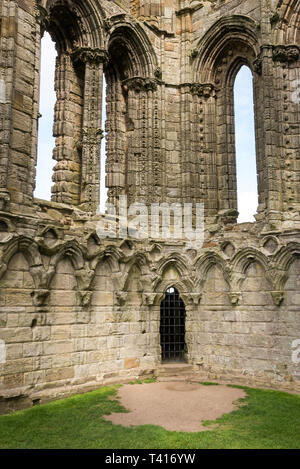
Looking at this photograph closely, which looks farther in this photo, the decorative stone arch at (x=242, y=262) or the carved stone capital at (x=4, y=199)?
the decorative stone arch at (x=242, y=262)

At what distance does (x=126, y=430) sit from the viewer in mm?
7102

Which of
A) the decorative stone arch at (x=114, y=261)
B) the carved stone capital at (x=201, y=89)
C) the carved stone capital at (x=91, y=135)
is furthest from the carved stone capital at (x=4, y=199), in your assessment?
the carved stone capital at (x=201, y=89)

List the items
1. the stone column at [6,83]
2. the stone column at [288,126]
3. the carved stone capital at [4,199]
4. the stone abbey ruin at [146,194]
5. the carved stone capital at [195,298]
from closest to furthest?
the carved stone capital at [4,199] < the stone column at [6,83] < the stone abbey ruin at [146,194] < the stone column at [288,126] < the carved stone capital at [195,298]

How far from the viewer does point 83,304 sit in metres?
10.1

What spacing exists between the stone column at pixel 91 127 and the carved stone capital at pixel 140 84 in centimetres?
138

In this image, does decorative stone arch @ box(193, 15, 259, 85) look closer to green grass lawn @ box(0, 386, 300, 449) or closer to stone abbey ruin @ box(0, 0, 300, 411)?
stone abbey ruin @ box(0, 0, 300, 411)

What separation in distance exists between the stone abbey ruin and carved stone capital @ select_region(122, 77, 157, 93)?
3 cm

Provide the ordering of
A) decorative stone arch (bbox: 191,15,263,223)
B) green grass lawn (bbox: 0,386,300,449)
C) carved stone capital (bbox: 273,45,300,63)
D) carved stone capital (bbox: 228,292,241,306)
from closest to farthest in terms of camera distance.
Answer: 1. green grass lawn (bbox: 0,386,300,449)
2. carved stone capital (bbox: 228,292,241,306)
3. carved stone capital (bbox: 273,45,300,63)
4. decorative stone arch (bbox: 191,15,263,223)

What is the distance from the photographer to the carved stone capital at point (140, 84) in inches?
515

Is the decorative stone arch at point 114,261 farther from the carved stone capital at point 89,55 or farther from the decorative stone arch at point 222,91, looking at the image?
the carved stone capital at point 89,55

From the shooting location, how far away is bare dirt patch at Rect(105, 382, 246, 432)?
765 cm

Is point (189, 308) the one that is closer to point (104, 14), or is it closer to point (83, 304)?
point (83, 304)

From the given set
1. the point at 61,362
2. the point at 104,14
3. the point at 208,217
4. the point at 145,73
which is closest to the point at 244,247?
the point at 208,217

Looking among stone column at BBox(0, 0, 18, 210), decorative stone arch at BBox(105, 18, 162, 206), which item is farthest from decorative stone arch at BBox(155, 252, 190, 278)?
stone column at BBox(0, 0, 18, 210)
